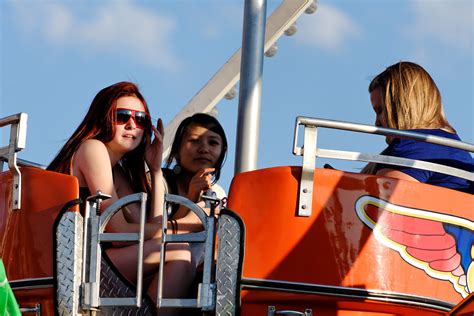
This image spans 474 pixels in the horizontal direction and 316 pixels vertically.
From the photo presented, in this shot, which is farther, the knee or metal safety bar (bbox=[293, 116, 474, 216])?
the knee

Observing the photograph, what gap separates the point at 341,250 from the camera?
6.61 m

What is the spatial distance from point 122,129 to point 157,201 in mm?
452

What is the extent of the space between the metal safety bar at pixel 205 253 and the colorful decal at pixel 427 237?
0.77 m

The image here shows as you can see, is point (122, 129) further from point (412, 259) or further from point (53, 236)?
point (412, 259)

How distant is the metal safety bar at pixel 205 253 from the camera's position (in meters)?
6.48

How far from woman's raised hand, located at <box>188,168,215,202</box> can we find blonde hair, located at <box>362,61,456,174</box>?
95cm

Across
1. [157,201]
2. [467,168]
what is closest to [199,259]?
[157,201]

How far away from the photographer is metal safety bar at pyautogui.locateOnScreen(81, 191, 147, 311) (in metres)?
6.57

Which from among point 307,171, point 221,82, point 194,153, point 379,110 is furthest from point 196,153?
point 221,82

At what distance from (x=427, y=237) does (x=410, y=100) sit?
2.99 feet

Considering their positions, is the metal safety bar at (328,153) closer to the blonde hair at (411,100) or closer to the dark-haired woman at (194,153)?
the blonde hair at (411,100)

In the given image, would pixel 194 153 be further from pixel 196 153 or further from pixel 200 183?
pixel 200 183

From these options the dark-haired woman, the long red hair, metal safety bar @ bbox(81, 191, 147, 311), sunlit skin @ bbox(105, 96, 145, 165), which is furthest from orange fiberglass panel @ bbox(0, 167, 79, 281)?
the dark-haired woman

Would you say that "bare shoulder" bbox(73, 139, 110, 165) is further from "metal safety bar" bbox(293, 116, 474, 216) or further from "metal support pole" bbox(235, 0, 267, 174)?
"metal support pole" bbox(235, 0, 267, 174)
